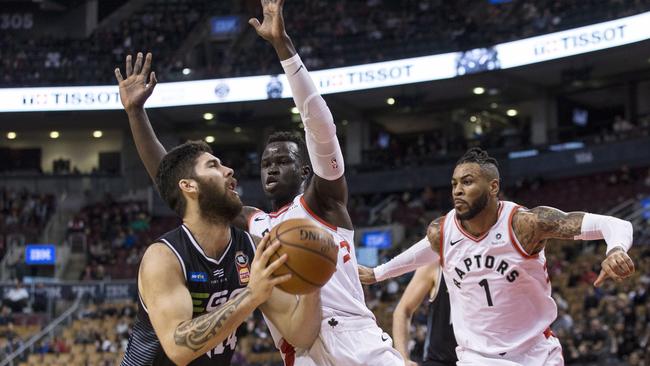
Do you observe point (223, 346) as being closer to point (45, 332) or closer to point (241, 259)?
point (241, 259)

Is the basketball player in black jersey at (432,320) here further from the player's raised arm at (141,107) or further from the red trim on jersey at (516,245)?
the player's raised arm at (141,107)

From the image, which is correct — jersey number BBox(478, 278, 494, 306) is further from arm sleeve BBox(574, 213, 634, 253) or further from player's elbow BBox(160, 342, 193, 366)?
player's elbow BBox(160, 342, 193, 366)

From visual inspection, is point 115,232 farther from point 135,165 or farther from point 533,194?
point 533,194

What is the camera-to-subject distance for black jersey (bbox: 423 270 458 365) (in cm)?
730

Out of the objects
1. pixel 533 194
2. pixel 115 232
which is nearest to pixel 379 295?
pixel 533 194

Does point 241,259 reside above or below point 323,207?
below

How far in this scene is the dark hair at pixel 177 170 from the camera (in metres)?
4.61

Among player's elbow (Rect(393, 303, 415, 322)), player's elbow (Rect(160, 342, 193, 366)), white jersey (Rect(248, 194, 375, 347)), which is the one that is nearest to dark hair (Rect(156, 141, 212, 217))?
white jersey (Rect(248, 194, 375, 347))

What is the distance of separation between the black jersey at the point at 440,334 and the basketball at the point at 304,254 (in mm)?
3543

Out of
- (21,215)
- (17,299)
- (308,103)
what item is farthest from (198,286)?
(21,215)

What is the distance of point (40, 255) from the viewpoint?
30.0 m

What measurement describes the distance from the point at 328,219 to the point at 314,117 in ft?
2.13

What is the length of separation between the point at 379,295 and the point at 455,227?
16.5 meters

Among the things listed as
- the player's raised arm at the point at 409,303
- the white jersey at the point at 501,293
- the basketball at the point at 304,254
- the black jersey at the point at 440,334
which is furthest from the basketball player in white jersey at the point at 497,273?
the basketball at the point at 304,254
